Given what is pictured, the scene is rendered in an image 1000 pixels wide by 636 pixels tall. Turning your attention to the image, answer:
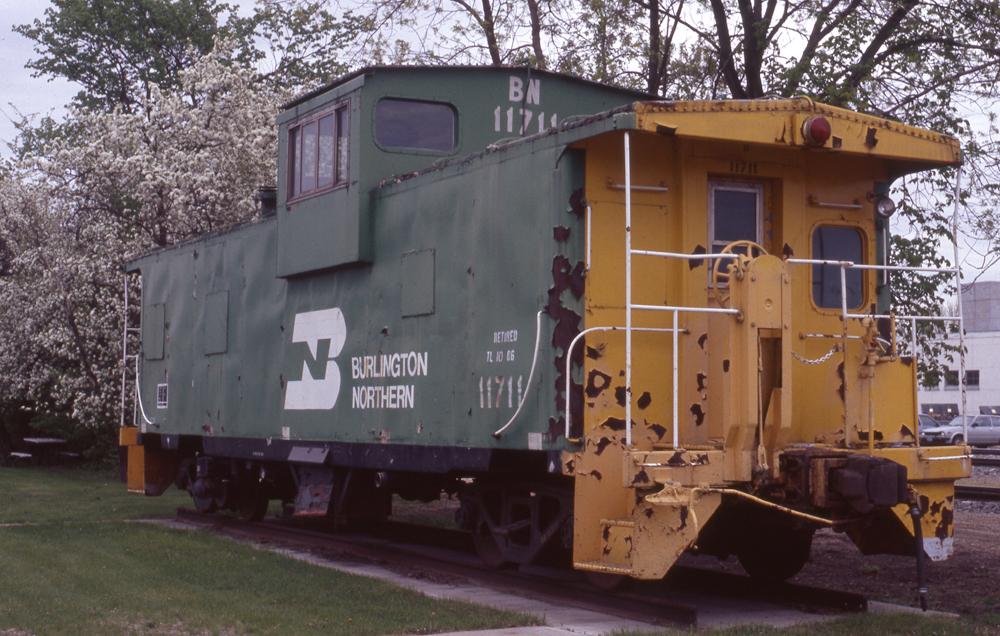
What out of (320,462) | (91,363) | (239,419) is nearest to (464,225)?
(320,462)

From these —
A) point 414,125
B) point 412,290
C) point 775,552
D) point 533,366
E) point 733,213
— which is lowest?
point 775,552

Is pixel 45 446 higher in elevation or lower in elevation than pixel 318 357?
lower

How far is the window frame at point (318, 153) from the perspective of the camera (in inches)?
419

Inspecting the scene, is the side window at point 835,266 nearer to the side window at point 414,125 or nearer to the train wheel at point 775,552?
the train wheel at point 775,552

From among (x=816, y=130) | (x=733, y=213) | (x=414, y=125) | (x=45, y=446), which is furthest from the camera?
(x=45, y=446)

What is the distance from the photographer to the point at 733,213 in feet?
27.8

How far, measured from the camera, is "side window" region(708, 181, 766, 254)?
8375 mm

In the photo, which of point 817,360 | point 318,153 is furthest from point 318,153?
point 817,360

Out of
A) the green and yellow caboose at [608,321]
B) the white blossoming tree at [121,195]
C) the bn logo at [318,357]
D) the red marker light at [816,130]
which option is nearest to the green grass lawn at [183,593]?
the green and yellow caboose at [608,321]

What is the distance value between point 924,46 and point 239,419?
36.6 ft

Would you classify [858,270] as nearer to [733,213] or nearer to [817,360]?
[817,360]

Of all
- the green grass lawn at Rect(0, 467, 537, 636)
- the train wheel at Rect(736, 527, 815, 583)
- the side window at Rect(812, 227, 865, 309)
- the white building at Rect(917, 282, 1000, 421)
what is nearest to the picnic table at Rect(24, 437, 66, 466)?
the green grass lawn at Rect(0, 467, 537, 636)

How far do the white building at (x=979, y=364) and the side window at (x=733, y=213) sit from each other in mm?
47346

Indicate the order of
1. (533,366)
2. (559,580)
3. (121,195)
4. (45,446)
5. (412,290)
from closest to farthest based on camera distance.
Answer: (533,366) < (559,580) < (412,290) < (121,195) < (45,446)
